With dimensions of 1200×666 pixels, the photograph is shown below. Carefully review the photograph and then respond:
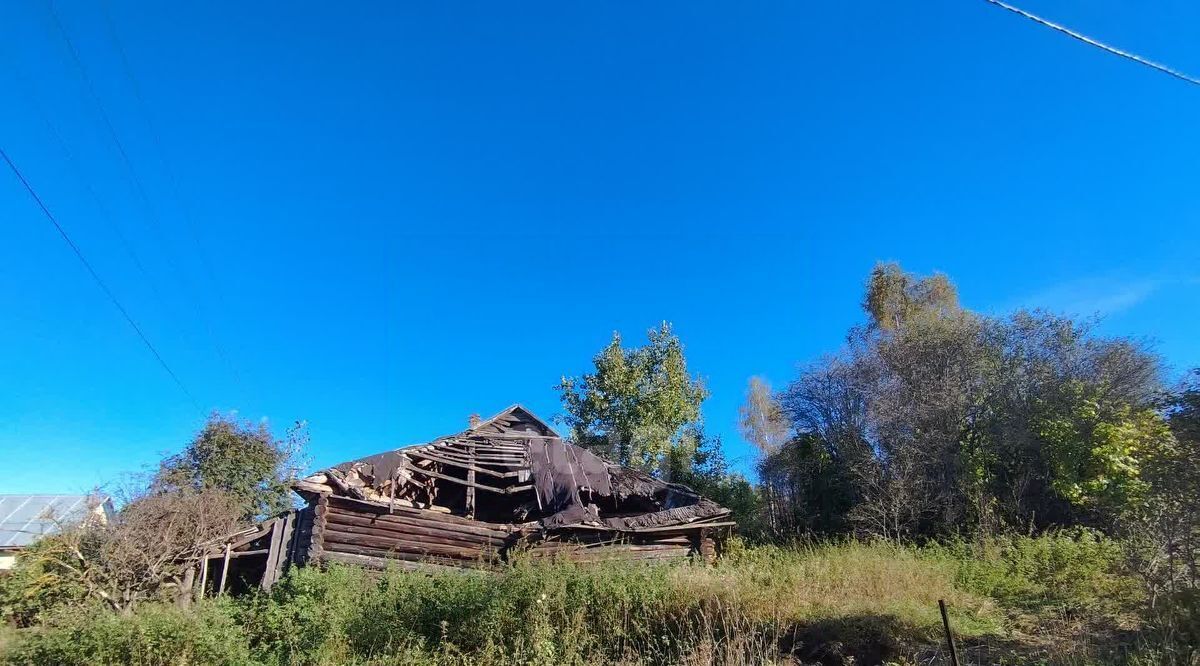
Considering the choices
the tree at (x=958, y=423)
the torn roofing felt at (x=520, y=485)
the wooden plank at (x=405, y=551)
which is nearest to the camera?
the wooden plank at (x=405, y=551)

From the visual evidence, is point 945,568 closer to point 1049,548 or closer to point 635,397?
point 1049,548

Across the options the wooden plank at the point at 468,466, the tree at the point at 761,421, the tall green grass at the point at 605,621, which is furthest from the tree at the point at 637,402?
the tall green grass at the point at 605,621

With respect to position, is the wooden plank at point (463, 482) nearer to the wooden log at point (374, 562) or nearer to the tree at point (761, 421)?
the wooden log at point (374, 562)

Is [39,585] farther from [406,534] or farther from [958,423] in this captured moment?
[958,423]

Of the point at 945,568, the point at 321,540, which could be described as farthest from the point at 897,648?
the point at 321,540

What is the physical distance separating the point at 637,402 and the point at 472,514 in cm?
1698

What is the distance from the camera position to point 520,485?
51.8 feet

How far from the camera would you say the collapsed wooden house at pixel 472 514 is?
13602 millimetres

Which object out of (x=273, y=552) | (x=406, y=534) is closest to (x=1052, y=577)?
(x=406, y=534)

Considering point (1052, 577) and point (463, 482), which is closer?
point (1052, 577)

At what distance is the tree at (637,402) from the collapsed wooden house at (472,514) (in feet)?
42.5

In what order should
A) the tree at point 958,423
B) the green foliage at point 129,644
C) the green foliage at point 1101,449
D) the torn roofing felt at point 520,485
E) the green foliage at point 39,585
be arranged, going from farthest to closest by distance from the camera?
the tree at point 958,423
the torn roofing felt at point 520,485
the green foliage at point 39,585
the green foliage at point 129,644
the green foliage at point 1101,449

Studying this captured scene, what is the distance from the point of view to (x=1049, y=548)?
38.0 feet

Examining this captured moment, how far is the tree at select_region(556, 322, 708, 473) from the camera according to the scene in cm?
3006
